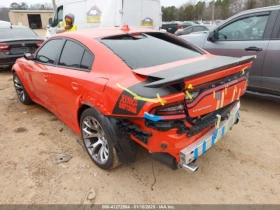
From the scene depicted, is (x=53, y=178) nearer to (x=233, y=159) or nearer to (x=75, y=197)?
(x=75, y=197)

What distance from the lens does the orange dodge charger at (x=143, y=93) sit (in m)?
1.95

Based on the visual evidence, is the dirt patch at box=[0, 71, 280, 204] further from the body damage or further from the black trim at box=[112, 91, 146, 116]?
the black trim at box=[112, 91, 146, 116]

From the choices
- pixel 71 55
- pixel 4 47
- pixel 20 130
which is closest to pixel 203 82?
pixel 71 55

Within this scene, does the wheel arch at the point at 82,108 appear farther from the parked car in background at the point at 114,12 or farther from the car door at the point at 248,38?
the parked car in background at the point at 114,12

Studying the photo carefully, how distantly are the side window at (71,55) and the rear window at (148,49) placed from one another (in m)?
0.37

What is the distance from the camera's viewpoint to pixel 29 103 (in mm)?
4770

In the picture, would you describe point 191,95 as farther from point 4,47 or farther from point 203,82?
point 4,47

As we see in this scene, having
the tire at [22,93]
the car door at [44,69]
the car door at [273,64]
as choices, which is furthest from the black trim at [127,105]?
the tire at [22,93]

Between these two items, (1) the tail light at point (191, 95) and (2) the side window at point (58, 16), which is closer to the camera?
(1) the tail light at point (191, 95)

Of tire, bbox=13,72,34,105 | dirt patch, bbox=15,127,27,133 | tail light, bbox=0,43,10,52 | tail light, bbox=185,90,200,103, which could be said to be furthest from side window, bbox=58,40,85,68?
A: tail light, bbox=0,43,10,52

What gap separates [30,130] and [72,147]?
39.3 inches

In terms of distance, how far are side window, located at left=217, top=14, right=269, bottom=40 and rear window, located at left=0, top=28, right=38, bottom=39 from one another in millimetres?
6493

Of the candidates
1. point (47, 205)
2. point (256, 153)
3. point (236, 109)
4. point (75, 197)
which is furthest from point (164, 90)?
point (256, 153)

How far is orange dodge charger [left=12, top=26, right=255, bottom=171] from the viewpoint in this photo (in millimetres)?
1946
